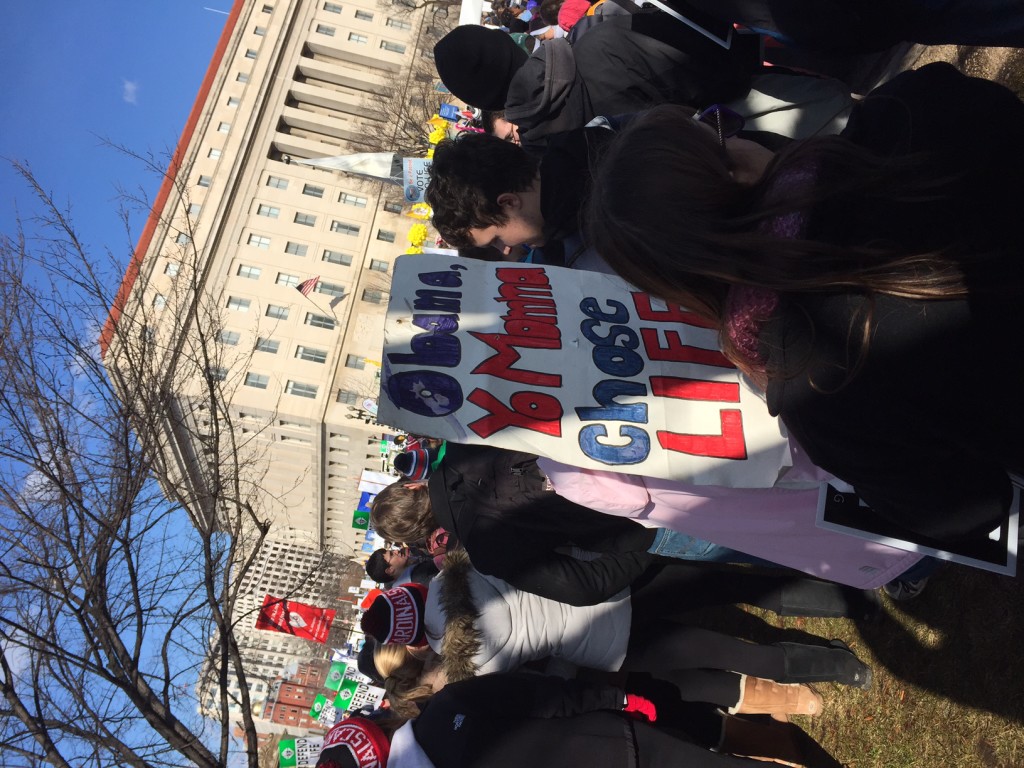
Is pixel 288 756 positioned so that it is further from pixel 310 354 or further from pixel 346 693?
pixel 310 354

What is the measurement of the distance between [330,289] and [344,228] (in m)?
3.63

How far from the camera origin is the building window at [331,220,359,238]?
105 feet

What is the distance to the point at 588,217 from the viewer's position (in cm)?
191

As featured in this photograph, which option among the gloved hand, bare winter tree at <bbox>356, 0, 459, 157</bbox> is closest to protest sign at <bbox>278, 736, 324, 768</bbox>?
the gloved hand

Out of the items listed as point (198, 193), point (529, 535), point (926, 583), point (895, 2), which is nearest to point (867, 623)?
point (926, 583)

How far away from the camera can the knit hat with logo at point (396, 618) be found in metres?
3.99

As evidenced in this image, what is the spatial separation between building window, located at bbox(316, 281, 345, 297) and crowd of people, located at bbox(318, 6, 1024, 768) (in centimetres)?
2633

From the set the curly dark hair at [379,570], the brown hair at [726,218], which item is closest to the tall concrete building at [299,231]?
the curly dark hair at [379,570]

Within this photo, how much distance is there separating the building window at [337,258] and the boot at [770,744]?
29.9 meters

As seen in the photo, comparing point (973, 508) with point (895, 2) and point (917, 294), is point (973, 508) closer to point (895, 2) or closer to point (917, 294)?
point (917, 294)

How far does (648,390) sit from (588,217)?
0.99 metres

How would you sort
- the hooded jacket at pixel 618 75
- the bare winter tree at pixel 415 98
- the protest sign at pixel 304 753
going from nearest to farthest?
1. the hooded jacket at pixel 618 75
2. the protest sign at pixel 304 753
3. the bare winter tree at pixel 415 98

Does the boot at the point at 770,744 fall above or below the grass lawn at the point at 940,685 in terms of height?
below

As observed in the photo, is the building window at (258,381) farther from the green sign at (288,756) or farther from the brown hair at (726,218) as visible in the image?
the brown hair at (726,218)
